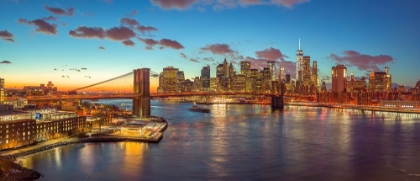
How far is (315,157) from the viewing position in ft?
38.1

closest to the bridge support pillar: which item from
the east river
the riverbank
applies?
the east river

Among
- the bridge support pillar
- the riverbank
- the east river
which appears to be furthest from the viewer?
the bridge support pillar

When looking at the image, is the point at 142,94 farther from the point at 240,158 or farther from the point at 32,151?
the point at 240,158

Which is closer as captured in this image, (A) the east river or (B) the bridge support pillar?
(A) the east river

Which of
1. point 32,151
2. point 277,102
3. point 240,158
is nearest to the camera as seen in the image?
point 32,151

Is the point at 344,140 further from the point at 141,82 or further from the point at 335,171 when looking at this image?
the point at 141,82

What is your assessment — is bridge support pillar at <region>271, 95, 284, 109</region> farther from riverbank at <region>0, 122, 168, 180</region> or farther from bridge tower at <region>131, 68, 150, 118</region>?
riverbank at <region>0, 122, 168, 180</region>

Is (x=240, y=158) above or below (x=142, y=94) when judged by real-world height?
below

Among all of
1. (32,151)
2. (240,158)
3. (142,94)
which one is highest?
(142,94)

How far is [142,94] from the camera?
22344mm

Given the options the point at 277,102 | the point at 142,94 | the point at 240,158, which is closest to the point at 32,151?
the point at 240,158

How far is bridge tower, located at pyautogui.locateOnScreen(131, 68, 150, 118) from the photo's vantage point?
22172mm

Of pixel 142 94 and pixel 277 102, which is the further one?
pixel 277 102

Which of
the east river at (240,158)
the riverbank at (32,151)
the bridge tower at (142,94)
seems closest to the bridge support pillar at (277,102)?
the bridge tower at (142,94)
